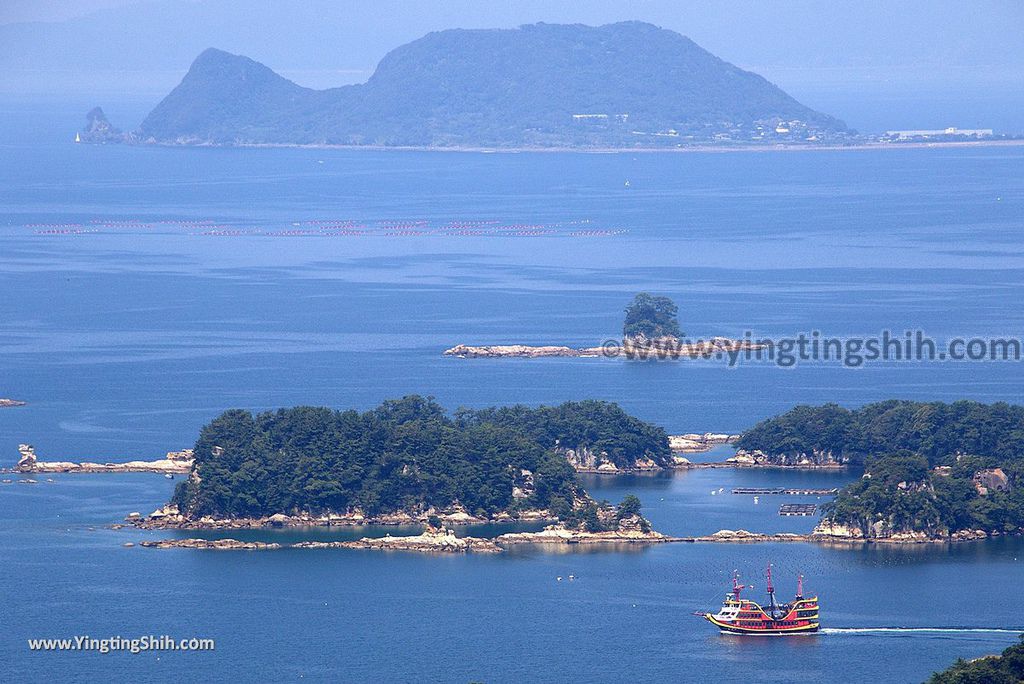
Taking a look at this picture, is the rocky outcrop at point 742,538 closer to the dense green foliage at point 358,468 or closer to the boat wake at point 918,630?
the dense green foliage at point 358,468

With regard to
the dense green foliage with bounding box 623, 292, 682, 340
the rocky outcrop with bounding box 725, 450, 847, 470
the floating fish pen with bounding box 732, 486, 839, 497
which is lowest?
the floating fish pen with bounding box 732, 486, 839, 497

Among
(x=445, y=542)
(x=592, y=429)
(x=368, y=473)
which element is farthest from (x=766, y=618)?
(x=592, y=429)

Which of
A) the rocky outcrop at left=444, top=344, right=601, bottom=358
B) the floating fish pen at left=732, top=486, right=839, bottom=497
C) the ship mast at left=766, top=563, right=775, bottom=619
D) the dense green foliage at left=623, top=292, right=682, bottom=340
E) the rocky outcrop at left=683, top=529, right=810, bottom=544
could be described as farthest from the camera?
the dense green foliage at left=623, top=292, right=682, bottom=340

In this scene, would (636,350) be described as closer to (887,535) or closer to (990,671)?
(887,535)

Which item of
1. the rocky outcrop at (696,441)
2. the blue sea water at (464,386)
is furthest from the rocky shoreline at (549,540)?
the rocky outcrop at (696,441)

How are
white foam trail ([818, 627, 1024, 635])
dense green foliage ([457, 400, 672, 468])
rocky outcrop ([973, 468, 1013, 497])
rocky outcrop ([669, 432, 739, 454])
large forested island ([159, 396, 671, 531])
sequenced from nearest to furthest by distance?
white foam trail ([818, 627, 1024, 635]) → rocky outcrop ([973, 468, 1013, 497]) → large forested island ([159, 396, 671, 531]) → dense green foliage ([457, 400, 672, 468]) → rocky outcrop ([669, 432, 739, 454])

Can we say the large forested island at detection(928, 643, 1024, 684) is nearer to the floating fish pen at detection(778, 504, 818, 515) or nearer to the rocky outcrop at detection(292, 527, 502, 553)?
the rocky outcrop at detection(292, 527, 502, 553)

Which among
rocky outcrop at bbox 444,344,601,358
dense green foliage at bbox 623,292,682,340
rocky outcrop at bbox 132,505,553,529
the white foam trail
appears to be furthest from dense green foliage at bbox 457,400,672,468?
dense green foliage at bbox 623,292,682,340
